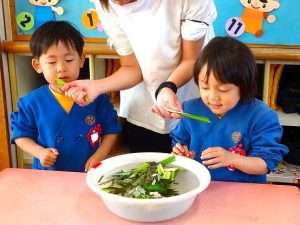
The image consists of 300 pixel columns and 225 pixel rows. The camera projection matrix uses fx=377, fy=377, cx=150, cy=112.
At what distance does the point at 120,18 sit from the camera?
1.31m

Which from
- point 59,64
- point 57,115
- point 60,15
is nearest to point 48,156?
point 57,115

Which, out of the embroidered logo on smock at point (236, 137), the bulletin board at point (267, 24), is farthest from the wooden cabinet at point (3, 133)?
the embroidered logo on smock at point (236, 137)

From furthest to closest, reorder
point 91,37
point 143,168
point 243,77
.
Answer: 1. point 91,37
2. point 243,77
3. point 143,168

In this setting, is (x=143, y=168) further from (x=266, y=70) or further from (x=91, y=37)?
(x=91, y=37)

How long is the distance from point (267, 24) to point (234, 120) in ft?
3.36

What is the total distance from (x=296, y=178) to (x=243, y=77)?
114cm

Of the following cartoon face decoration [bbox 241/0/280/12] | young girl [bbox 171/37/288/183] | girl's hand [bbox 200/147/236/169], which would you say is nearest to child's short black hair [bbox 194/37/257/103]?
young girl [bbox 171/37/288/183]

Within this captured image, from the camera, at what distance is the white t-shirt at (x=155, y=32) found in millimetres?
1238

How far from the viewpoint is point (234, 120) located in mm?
1107

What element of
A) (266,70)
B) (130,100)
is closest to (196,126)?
(130,100)

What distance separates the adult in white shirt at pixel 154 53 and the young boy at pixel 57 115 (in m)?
0.10

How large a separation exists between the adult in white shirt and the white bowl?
0.75ft

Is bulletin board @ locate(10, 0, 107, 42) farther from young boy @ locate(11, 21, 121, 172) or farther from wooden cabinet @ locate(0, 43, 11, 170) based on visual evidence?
young boy @ locate(11, 21, 121, 172)

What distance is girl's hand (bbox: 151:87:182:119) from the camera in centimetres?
110
